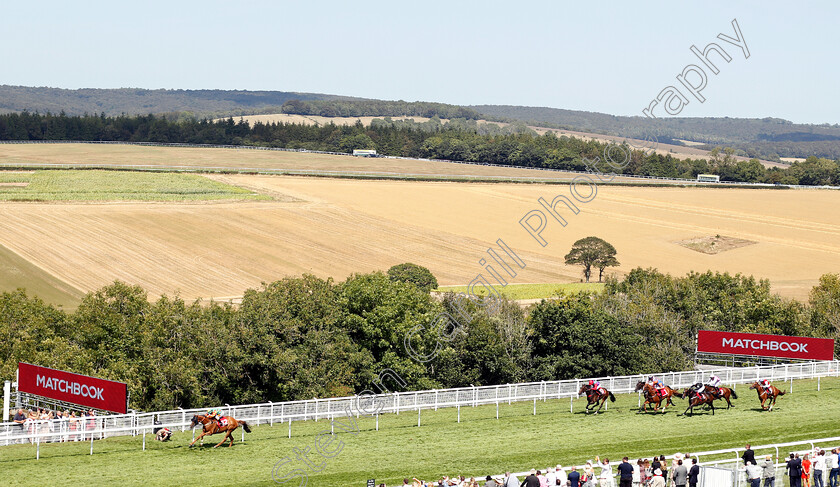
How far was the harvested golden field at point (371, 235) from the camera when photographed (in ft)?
240

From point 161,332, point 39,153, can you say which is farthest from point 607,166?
point 161,332

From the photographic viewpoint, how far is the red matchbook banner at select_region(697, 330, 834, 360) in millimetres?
37938

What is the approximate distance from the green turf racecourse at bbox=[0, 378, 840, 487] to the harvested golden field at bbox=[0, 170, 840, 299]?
128 feet

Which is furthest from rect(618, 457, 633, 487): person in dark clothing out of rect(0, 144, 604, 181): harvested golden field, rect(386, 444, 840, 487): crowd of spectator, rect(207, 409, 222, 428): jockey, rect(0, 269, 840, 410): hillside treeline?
rect(0, 144, 604, 181): harvested golden field

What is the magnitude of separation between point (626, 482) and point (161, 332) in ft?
83.0

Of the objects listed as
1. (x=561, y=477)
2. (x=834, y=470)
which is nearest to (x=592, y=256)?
(x=834, y=470)

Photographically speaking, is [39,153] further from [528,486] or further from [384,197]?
[528,486]

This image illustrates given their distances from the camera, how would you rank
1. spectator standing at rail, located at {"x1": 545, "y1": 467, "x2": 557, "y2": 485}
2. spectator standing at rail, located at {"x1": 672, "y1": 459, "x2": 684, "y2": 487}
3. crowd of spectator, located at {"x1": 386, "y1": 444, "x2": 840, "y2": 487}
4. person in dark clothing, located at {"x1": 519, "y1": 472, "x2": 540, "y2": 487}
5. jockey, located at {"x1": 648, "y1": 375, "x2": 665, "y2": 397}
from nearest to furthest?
person in dark clothing, located at {"x1": 519, "y1": 472, "x2": 540, "y2": 487} → spectator standing at rail, located at {"x1": 545, "y1": 467, "x2": 557, "y2": 485} → crowd of spectator, located at {"x1": 386, "y1": 444, "x2": 840, "y2": 487} → spectator standing at rail, located at {"x1": 672, "y1": 459, "x2": 684, "y2": 487} → jockey, located at {"x1": 648, "y1": 375, "x2": 665, "y2": 397}

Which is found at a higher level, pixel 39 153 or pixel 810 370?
pixel 39 153

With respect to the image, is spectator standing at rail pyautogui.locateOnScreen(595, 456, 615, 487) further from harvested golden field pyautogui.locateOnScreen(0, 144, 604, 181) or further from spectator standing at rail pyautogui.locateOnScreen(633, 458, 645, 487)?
harvested golden field pyautogui.locateOnScreen(0, 144, 604, 181)

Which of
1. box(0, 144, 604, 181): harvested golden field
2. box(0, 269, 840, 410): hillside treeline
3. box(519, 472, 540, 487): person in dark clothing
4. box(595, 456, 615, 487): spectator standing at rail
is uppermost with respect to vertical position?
box(0, 144, 604, 181): harvested golden field

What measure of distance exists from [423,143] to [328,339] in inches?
5700

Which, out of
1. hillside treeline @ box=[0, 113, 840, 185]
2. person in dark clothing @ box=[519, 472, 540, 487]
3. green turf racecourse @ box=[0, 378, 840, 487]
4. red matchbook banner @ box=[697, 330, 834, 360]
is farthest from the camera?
hillside treeline @ box=[0, 113, 840, 185]

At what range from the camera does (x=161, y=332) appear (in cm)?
4006
